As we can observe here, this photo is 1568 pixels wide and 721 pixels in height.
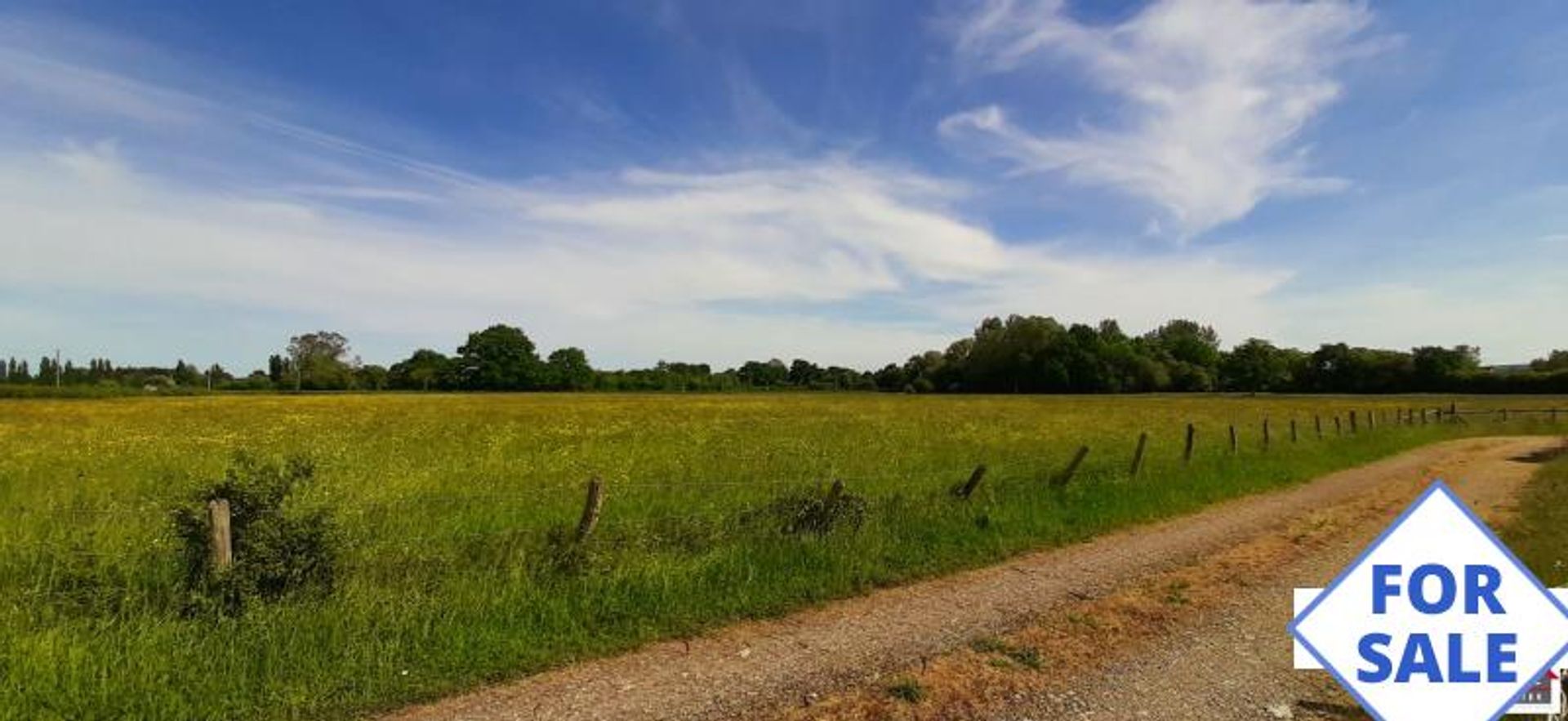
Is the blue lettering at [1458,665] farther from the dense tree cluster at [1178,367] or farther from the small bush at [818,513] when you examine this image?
the dense tree cluster at [1178,367]

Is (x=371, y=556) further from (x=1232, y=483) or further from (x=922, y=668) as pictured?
(x=1232, y=483)

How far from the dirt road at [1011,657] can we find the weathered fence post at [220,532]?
2.79 metres

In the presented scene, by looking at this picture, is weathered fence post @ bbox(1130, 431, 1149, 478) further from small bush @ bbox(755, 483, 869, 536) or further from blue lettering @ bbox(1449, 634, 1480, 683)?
blue lettering @ bbox(1449, 634, 1480, 683)

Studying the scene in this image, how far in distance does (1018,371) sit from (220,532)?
5919 inches

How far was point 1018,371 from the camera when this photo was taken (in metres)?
149

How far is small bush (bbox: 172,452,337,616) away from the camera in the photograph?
6926 mm

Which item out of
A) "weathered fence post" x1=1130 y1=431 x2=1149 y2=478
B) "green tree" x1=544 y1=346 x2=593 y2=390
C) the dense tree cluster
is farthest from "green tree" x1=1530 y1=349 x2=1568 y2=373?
"green tree" x1=544 y1=346 x2=593 y2=390

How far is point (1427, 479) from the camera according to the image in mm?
19906

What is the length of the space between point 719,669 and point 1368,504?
15.3m

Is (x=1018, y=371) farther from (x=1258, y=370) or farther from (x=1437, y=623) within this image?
(x=1437, y=623)

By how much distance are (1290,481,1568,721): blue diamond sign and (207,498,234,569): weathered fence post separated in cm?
835

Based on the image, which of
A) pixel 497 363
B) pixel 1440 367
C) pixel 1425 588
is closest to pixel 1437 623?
pixel 1425 588

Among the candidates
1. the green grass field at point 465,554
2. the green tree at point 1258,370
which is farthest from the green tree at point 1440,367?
the green grass field at point 465,554

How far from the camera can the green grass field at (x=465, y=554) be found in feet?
19.4
